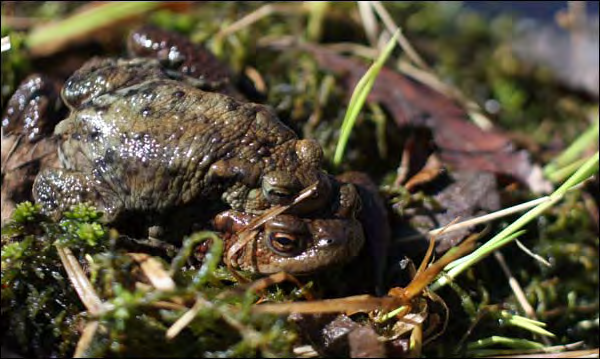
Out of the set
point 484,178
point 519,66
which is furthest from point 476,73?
point 484,178

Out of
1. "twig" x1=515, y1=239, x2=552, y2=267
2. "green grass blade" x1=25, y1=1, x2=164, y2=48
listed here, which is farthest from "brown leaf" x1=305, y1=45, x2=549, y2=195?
"green grass blade" x1=25, y1=1, x2=164, y2=48

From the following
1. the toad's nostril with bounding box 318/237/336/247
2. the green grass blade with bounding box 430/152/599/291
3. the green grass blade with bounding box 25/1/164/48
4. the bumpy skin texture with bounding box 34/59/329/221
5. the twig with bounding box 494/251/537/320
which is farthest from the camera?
the green grass blade with bounding box 25/1/164/48

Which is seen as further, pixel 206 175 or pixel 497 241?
pixel 497 241

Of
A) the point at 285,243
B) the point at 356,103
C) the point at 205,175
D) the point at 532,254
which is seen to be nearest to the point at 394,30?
the point at 356,103

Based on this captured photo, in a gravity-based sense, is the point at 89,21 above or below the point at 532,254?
above

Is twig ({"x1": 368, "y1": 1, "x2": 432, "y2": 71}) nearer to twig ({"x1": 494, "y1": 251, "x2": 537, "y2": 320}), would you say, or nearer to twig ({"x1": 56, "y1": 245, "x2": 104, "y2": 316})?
twig ({"x1": 494, "y1": 251, "x2": 537, "y2": 320})

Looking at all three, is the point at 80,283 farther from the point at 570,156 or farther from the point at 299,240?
the point at 570,156
